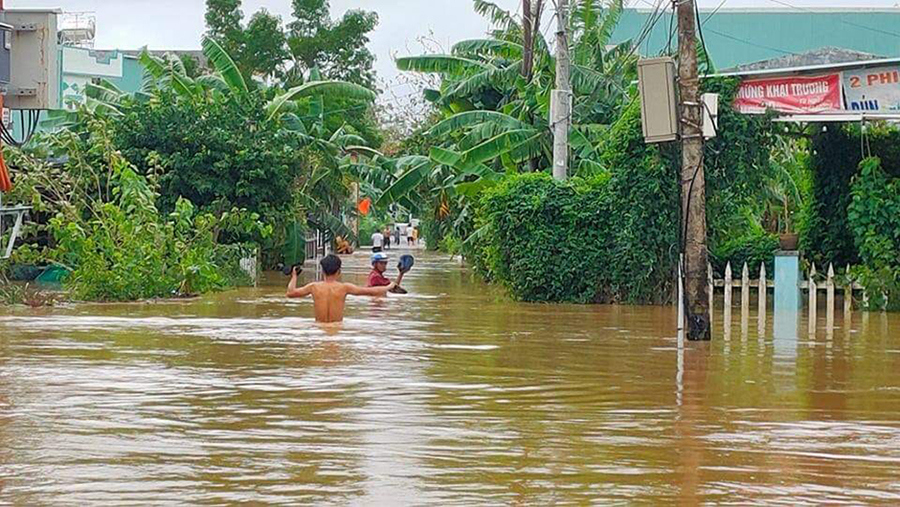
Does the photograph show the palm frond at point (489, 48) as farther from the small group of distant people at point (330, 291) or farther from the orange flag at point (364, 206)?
the orange flag at point (364, 206)

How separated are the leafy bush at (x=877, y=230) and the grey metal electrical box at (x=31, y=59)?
14.1 metres

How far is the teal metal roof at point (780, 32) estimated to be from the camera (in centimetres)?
4825

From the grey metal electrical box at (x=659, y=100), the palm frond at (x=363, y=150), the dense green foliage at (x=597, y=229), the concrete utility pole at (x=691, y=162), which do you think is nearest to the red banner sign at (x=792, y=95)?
the dense green foliage at (x=597, y=229)

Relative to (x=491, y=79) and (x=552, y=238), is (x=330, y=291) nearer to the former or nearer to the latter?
(x=552, y=238)

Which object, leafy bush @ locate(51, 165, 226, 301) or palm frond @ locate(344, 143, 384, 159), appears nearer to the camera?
leafy bush @ locate(51, 165, 226, 301)

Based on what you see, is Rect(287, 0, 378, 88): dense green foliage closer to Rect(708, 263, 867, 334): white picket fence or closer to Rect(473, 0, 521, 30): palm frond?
Rect(473, 0, 521, 30): palm frond

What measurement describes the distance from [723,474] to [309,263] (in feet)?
143

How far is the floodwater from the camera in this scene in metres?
7.99

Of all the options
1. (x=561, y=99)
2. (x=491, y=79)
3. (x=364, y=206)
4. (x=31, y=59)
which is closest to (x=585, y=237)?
(x=561, y=99)

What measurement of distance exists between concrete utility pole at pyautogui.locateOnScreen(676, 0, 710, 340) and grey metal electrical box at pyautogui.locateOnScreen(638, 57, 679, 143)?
0.19 m

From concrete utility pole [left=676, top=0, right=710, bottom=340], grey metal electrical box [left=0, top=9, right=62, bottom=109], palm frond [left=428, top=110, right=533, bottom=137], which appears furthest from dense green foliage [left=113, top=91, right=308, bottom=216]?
concrete utility pole [left=676, top=0, right=710, bottom=340]

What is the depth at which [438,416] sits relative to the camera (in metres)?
10.8

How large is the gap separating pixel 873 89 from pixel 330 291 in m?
11.0

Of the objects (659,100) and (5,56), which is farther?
(5,56)
